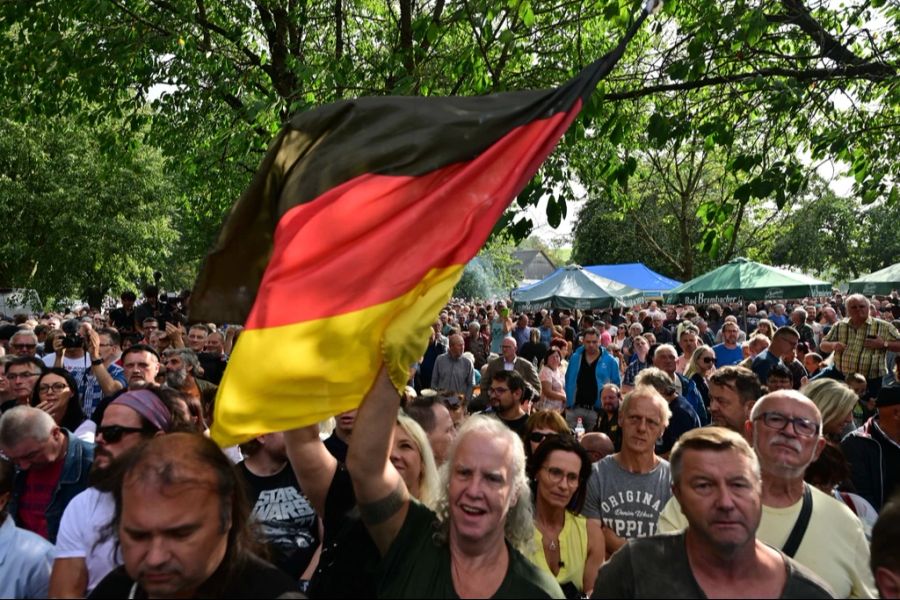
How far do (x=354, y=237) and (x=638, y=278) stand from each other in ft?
84.7

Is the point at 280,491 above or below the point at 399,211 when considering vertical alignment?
below

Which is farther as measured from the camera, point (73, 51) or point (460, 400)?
point (73, 51)

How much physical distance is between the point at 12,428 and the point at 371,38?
11028 millimetres

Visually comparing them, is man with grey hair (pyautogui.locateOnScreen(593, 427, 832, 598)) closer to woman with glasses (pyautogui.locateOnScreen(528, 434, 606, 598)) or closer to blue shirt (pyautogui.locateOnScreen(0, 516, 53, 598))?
woman with glasses (pyautogui.locateOnScreen(528, 434, 606, 598))

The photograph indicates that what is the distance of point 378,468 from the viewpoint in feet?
9.43

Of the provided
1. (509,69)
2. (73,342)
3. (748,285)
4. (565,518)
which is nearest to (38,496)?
(565,518)

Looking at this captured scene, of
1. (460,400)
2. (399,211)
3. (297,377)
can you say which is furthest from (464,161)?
(460,400)

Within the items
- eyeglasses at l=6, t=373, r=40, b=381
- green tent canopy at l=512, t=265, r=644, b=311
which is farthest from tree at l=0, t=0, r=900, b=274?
green tent canopy at l=512, t=265, r=644, b=311

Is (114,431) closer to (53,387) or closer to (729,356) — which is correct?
(53,387)

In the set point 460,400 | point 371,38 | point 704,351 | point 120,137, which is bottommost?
point 460,400

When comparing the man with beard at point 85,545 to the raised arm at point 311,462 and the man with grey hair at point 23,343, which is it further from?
the man with grey hair at point 23,343

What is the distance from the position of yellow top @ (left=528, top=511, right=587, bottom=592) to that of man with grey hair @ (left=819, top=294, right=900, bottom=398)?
615cm

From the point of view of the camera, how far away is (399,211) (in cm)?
332

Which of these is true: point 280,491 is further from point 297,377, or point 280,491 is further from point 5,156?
point 5,156
